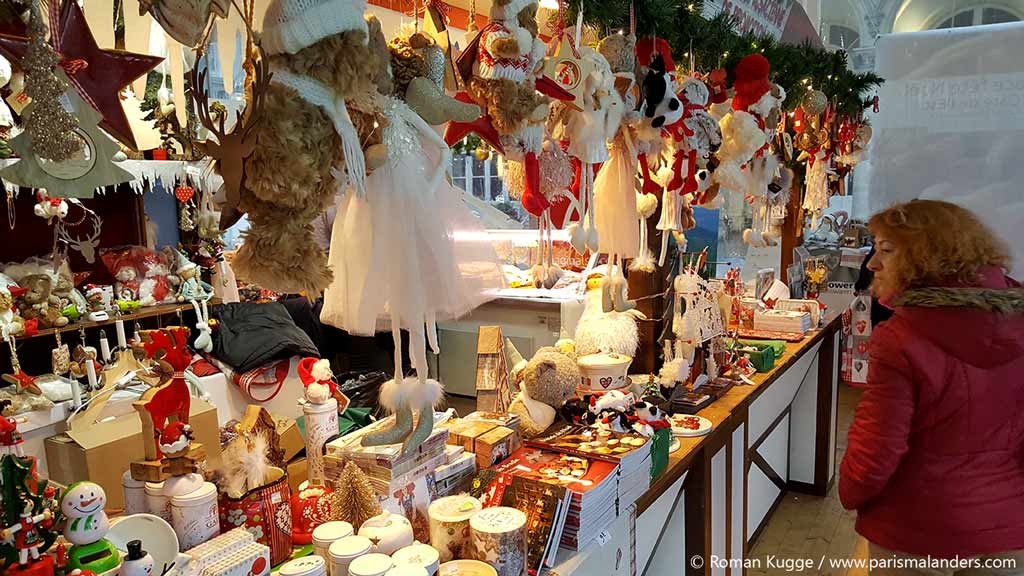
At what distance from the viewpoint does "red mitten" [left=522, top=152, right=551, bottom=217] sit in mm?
1626

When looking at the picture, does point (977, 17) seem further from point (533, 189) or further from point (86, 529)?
point (86, 529)

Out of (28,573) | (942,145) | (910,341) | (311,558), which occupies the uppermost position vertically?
(942,145)

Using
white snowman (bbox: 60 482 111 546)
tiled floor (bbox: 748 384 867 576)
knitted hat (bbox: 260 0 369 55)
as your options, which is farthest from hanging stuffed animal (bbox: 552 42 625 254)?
tiled floor (bbox: 748 384 867 576)

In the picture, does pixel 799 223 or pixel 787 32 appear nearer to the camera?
pixel 787 32

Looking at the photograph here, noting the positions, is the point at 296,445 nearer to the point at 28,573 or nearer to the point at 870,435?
the point at 28,573

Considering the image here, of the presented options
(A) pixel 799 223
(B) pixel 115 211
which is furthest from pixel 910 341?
(B) pixel 115 211

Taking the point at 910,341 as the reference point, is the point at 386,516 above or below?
below

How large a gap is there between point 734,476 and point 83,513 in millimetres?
2102

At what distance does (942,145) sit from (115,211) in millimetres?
6414

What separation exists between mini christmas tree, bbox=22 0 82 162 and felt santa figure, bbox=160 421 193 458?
0.49 metres

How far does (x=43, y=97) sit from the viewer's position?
79cm

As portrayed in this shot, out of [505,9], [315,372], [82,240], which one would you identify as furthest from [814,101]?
[82,240]

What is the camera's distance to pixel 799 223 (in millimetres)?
4488

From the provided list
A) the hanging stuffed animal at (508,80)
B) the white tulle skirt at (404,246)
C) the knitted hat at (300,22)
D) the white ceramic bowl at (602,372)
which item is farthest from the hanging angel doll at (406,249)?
the white ceramic bowl at (602,372)
